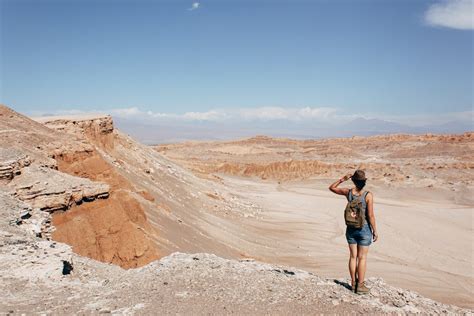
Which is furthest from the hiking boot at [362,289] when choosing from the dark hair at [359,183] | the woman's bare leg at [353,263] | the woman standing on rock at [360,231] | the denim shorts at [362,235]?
the dark hair at [359,183]

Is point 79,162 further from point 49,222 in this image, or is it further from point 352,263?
point 352,263

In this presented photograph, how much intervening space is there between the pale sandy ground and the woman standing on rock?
9.66 metres

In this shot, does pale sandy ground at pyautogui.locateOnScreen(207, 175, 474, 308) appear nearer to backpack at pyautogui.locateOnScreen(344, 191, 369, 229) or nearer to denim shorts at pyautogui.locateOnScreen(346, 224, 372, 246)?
denim shorts at pyautogui.locateOnScreen(346, 224, 372, 246)

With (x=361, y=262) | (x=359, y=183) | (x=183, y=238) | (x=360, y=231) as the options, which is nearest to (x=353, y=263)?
(x=361, y=262)

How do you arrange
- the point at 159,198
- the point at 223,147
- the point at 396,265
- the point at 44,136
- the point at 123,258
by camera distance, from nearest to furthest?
the point at 123,258 < the point at 44,136 < the point at 396,265 < the point at 159,198 < the point at 223,147

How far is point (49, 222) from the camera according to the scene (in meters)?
10.6

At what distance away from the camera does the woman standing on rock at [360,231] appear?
6703 mm

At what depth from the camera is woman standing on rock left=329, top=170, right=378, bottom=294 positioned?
6.70 metres

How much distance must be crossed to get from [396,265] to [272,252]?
5394mm

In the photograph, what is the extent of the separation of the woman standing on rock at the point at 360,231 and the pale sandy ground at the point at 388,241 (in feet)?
31.7

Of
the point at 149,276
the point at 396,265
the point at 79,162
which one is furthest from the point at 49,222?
the point at 396,265

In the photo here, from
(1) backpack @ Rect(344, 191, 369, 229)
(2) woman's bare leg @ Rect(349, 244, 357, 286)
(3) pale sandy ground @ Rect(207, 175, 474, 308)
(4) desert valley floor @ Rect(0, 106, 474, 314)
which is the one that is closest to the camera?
(4) desert valley floor @ Rect(0, 106, 474, 314)

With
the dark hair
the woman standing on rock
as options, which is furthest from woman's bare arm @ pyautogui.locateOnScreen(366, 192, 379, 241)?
the dark hair

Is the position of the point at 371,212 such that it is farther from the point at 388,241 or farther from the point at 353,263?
the point at 388,241
